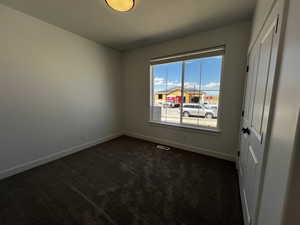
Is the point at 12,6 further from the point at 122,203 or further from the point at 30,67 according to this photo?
the point at 122,203

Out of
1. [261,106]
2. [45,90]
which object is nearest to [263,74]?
[261,106]

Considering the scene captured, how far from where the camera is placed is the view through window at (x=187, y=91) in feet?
8.79

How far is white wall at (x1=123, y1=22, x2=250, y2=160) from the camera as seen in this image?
2.33 metres

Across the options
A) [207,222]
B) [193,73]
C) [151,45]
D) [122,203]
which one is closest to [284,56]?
[207,222]

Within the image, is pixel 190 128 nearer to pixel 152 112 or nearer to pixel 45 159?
pixel 152 112

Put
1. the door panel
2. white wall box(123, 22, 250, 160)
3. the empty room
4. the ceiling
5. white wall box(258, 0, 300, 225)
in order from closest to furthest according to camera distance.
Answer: white wall box(258, 0, 300, 225) → the empty room → the door panel → the ceiling → white wall box(123, 22, 250, 160)

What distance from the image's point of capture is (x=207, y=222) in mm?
1343

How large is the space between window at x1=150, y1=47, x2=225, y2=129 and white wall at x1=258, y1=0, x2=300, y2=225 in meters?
1.92

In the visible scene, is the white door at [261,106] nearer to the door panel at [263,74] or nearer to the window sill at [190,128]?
the door panel at [263,74]

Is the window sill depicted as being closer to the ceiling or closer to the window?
the window

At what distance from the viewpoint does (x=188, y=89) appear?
2.98 metres

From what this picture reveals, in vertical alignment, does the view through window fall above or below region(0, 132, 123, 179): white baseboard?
above

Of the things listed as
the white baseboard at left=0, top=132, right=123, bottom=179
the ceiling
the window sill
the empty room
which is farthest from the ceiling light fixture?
the white baseboard at left=0, top=132, right=123, bottom=179

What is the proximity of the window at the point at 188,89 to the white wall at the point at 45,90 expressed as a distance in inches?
55.6
